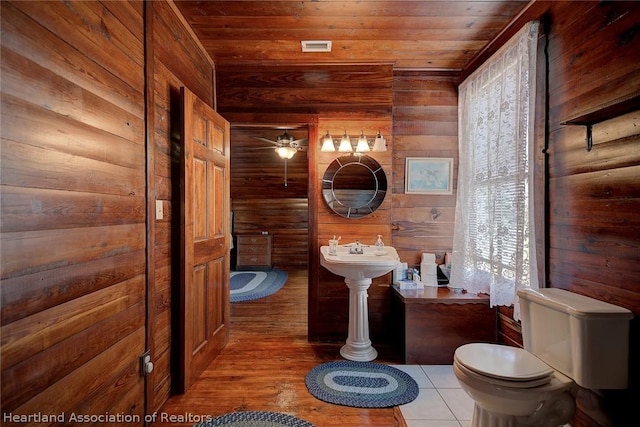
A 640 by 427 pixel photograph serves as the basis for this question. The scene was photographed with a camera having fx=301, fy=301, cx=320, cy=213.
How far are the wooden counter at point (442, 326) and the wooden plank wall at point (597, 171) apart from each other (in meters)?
0.69

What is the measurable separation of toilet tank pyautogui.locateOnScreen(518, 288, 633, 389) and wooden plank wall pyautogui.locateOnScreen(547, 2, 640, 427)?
0.28 feet

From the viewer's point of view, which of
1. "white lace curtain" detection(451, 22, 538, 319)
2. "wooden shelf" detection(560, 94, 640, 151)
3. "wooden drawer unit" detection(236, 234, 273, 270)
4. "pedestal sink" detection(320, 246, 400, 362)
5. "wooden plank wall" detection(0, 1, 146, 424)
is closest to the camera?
"wooden plank wall" detection(0, 1, 146, 424)

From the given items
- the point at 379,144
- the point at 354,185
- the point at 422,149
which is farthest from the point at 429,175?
the point at 354,185

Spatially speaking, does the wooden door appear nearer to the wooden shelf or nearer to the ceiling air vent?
the ceiling air vent

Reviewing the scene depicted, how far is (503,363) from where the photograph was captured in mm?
1425

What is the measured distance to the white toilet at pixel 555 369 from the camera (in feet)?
4.22

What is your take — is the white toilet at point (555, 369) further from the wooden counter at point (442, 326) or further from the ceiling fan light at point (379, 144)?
the ceiling fan light at point (379, 144)

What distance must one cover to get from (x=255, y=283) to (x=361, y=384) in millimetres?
3294

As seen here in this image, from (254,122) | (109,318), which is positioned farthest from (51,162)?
(254,122)

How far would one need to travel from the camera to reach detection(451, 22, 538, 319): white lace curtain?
1856 mm

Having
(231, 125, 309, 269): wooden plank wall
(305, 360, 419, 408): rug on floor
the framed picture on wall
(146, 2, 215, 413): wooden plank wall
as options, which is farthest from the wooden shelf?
(231, 125, 309, 269): wooden plank wall

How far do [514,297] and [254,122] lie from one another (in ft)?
8.10

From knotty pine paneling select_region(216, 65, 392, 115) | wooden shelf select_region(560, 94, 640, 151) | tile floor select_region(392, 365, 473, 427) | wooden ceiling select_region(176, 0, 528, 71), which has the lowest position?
tile floor select_region(392, 365, 473, 427)

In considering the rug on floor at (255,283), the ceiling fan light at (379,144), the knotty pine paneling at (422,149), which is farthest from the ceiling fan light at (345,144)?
the rug on floor at (255,283)
